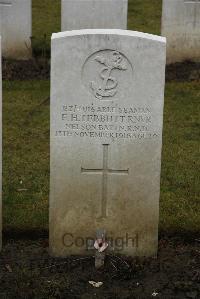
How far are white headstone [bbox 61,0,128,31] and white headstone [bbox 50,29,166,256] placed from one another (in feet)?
19.8

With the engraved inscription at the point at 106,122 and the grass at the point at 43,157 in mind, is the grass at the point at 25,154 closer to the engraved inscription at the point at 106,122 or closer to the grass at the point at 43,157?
the grass at the point at 43,157

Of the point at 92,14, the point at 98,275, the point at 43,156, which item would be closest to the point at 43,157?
the point at 43,156

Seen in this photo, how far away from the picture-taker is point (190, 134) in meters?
8.77

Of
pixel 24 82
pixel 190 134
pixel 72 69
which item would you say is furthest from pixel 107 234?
pixel 24 82

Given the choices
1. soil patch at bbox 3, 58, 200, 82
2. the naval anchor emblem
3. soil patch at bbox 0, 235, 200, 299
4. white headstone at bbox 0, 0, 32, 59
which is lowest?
soil patch at bbox 0, 235, 200, 299

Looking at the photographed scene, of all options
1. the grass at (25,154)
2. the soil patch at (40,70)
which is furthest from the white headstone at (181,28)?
the grass at (25,154)

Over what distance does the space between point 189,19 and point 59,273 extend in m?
7.02

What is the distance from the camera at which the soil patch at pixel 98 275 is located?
5328 millimetres

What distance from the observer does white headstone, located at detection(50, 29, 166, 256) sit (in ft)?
17.8

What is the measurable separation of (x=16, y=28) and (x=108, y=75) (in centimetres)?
652

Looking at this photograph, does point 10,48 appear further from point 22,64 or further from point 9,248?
point 9,248

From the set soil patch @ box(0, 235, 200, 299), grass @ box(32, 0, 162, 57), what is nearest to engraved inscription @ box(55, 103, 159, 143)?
soil patch @ box(0, 235, 200, 299)

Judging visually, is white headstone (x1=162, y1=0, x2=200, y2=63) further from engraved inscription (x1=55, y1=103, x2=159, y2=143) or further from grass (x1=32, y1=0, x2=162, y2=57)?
engraved inscription (x1=55, y1=103, x2=159, y2=143)

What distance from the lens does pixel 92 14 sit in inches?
454
